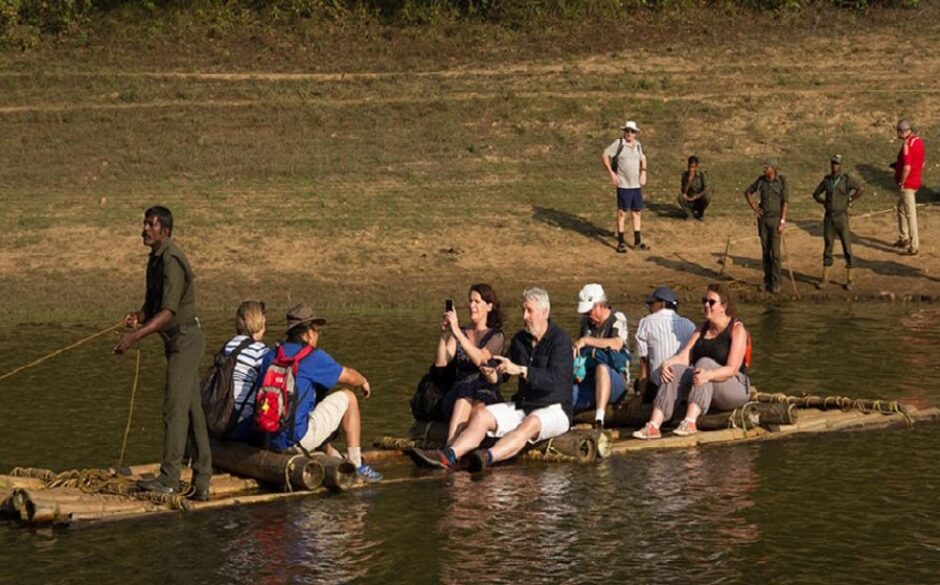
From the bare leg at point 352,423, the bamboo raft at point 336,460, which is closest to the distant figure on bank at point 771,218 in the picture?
the bamboo raft at point 336,460

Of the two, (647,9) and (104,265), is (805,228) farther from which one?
(647,9)

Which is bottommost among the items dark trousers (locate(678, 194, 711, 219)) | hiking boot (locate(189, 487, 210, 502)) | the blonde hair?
hiking boot (locate(189, 487, 210, 502))

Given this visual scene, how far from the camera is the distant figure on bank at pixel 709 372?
1597cm

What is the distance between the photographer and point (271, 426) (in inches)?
546

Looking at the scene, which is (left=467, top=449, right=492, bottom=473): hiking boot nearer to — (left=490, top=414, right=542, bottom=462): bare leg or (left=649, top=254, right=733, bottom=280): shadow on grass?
(left=490, top=414, right=542, bottom=462): bare leg

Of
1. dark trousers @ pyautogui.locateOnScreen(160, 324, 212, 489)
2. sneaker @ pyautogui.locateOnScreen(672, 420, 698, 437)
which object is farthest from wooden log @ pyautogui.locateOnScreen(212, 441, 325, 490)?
sneaker @ pyautogui.locateOnScreen(672, 420, 698, 437)

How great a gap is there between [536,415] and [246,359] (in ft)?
8.46

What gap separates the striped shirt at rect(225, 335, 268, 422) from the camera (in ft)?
46.5

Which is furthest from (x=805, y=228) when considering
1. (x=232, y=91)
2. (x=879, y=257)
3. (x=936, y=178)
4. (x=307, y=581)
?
(x=307, y=581)

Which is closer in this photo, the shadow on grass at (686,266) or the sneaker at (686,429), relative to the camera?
the sneaker at (686,429)

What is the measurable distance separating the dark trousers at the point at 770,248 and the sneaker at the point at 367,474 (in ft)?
41.6

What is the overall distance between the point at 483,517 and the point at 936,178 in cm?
2021

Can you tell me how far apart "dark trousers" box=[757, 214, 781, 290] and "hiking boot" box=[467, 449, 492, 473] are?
12049mm

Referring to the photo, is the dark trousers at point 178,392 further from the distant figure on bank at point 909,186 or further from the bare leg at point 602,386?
the distant figure on bank at point 909,186
